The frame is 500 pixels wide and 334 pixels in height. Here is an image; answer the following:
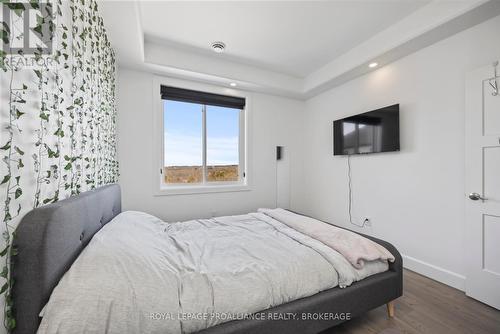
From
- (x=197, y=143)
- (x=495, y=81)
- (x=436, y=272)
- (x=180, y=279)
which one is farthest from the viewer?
(x=197, y=143)

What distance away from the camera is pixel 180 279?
3.69ft

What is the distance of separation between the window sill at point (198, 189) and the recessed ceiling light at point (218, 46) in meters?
1.97

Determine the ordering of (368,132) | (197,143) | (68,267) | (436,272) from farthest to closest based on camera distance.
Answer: (197,143) → (368,132) → (436,272) → (68,267)

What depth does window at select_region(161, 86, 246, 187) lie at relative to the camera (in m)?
3.09

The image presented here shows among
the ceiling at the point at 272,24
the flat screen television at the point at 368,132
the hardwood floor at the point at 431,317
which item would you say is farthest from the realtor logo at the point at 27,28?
the flat screen television at the point at 368,132

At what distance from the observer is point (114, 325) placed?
0.85m

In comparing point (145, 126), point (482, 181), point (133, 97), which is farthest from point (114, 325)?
point (482, 181)

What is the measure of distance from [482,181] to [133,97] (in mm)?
3990

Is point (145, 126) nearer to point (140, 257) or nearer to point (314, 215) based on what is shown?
point (140, 257)

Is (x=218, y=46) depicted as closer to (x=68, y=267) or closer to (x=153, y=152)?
(x=153, y=152)

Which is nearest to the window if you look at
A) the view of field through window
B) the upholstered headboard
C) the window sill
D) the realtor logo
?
the view of field through window

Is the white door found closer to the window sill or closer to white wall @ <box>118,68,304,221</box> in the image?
white wall @ <box>118,68,304,221</box>

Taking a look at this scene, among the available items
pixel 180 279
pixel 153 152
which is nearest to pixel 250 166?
pixel 153 152

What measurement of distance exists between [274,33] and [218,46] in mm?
724
